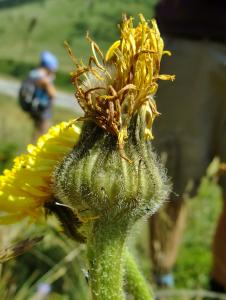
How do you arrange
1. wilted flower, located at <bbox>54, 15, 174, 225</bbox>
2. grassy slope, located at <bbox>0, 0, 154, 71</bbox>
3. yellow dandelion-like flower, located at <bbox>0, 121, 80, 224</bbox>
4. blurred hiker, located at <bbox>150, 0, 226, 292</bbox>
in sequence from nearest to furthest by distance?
wilted flower, located at <bbox>54, 15, 174, 225</bbox>
yellow dandelion-like flower, located at <bbox>0, 121, 80, 224</bbox>
blurred hiker, located at <bbox>150, 0, 226, 292</bbox>
grassy slope, located at <bbox>0, 0, 154, 71</bbox>

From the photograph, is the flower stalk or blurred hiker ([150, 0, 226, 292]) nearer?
the flower stalk

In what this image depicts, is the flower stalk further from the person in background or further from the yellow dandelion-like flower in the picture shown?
the person in background

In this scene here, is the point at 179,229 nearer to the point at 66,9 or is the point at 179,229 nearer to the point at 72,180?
the point at 72,180

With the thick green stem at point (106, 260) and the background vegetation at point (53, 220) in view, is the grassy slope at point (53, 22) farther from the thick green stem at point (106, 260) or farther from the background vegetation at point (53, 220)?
the thick green stem at point (106, 260)

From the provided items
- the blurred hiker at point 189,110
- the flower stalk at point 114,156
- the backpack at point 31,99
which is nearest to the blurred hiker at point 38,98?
the backpack at point 31,99

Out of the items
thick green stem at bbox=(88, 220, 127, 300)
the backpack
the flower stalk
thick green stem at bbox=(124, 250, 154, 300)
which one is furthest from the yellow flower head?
the backpack
